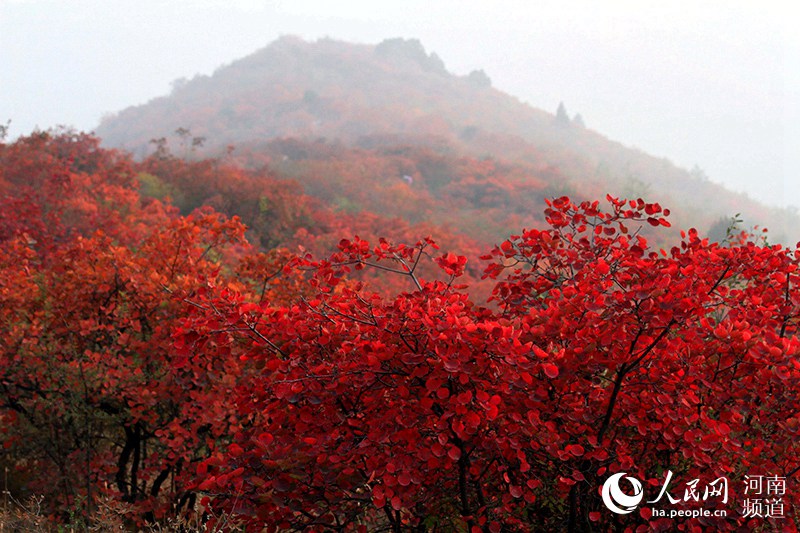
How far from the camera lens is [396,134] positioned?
39.3m

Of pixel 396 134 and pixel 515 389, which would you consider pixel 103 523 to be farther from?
pixel 396 134

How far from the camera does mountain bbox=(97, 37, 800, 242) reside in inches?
1041

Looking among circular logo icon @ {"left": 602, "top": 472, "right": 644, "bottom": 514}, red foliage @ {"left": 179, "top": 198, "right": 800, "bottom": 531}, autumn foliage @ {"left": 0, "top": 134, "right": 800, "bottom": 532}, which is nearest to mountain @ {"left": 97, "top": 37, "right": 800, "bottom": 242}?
autumn foliage @ {"left": 0, "top": 134, "right": 800, "bottom": 532}

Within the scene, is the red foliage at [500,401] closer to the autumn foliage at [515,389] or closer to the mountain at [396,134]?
the autumn foliage at [515,389]

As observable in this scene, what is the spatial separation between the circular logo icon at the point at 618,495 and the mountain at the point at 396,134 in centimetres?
1895

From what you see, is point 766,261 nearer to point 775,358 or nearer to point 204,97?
point 775,358

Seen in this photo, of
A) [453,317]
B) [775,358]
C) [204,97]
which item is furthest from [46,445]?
[204,97]

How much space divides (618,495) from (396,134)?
38122mm

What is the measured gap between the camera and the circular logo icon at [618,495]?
235cm

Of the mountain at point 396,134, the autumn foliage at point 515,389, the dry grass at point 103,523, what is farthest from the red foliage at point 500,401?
the mountain at point 396,134

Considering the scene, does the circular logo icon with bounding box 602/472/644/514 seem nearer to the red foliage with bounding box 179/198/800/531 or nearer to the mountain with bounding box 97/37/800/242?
the red foliage with bounding box 179/198/800/531

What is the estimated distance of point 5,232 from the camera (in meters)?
8.54

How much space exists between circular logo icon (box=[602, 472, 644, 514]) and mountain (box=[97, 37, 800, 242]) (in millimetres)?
18955

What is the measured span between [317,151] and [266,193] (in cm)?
1375
